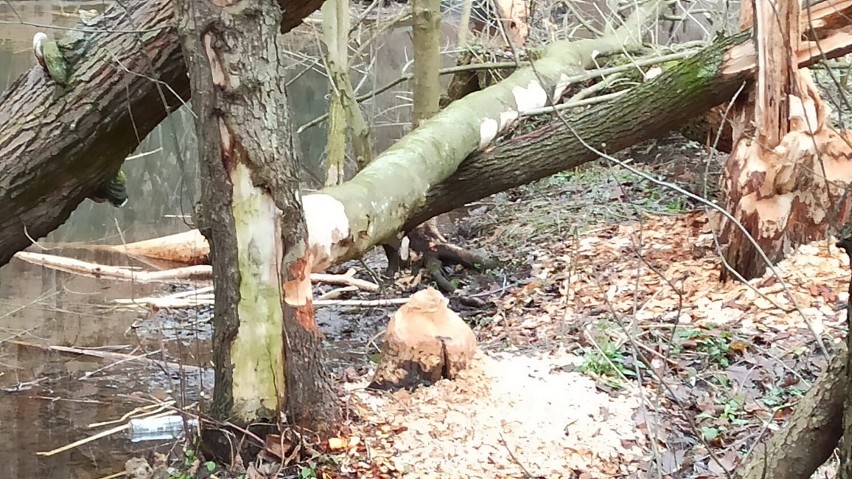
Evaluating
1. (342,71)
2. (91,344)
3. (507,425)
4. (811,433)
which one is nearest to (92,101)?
(507,425)

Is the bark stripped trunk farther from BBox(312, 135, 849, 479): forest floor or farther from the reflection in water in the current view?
the reflection in water

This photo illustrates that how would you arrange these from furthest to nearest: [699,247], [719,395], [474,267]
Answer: [474,267] < [699,247] < [719,395]

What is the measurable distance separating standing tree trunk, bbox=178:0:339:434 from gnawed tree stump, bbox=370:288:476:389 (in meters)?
0.41

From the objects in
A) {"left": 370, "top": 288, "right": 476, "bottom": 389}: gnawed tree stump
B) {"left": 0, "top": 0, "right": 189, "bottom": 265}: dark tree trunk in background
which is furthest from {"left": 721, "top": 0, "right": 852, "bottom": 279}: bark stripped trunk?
{"left": 0, "top": 0, "right": 189, "bottom": 265}: dark tree trunk in background

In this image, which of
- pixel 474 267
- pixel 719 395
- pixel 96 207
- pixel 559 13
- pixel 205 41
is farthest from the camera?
pixel 559 13

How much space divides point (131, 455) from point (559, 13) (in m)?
9.13

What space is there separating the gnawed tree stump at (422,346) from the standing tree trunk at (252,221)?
41 centimetres

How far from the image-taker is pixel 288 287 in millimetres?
2982

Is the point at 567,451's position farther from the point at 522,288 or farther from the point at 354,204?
the point at 522,288

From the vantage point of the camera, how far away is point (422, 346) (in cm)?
337

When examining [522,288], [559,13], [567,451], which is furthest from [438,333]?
[559,13]

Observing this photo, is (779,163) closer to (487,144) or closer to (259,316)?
(487,144)

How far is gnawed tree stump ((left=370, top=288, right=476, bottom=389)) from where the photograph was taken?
338 centimetres

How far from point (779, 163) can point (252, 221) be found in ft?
9.64
